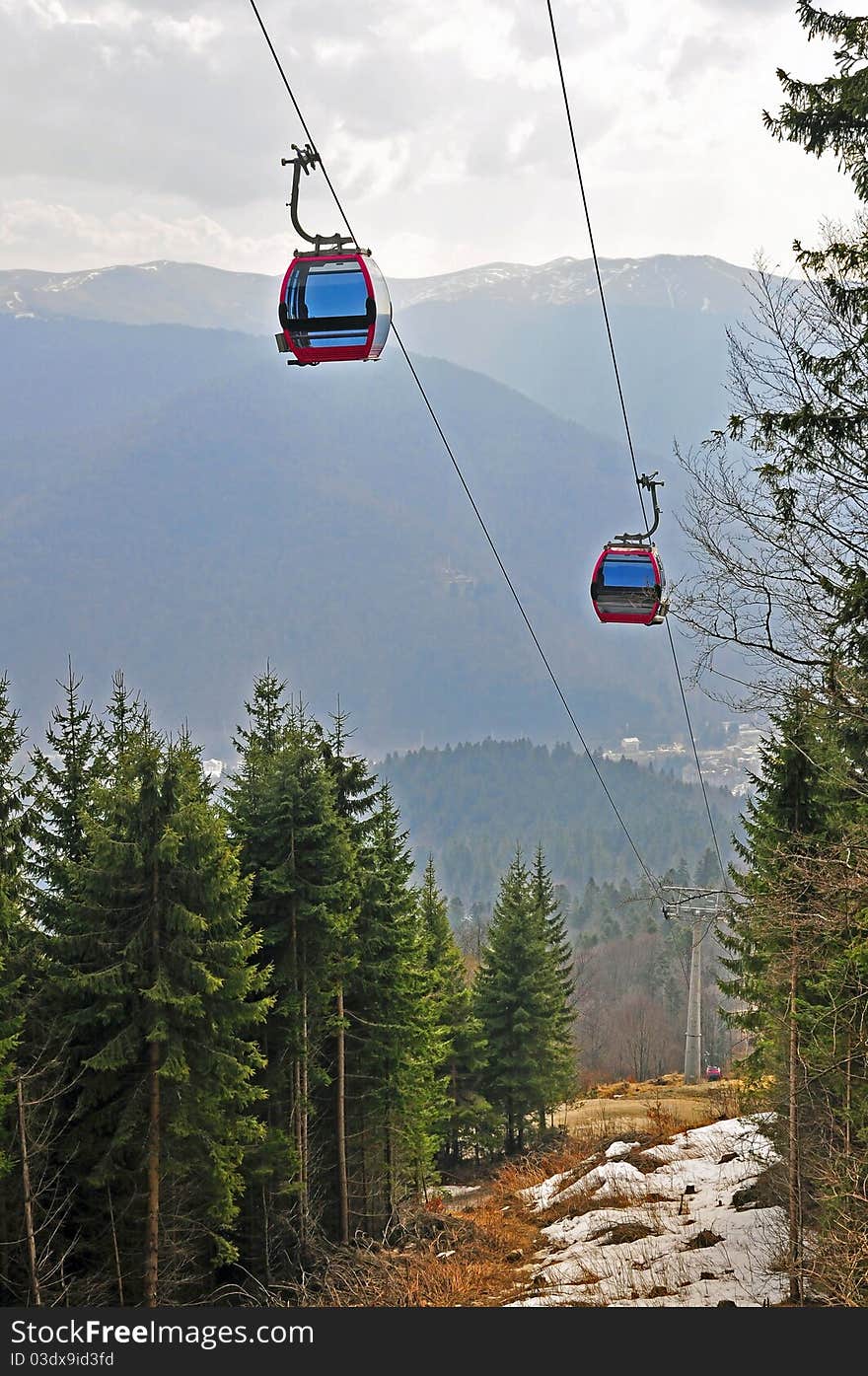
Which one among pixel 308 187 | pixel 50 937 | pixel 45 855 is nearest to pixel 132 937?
pixel 50 937

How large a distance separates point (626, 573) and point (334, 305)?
25.2 feet

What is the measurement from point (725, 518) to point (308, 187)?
221 inches

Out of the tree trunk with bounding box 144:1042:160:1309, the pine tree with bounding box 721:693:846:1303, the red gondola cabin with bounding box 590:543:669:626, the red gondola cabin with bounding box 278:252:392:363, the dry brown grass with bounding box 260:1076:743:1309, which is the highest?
the red gondola cabin with bounding box 278:252:392:363

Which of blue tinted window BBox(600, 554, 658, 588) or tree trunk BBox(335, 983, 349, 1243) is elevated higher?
blue tinted window BBox(600, 554, 658, 588)

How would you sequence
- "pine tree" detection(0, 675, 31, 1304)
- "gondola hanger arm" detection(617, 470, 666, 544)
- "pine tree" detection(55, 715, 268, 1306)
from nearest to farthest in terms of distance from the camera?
1. "gondola hanger arm" detection(617, 470, 666, 544)
2. "pine tree" detection(0, 675, 31, 1304)
3. "pine tree" detection(55, 715, 268, 1306)

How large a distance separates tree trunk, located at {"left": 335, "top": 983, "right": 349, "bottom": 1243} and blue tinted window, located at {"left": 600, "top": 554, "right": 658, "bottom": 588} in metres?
12.7

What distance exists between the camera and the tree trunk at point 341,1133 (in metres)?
26.6

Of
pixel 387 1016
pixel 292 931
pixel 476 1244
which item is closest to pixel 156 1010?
pixel 292 931

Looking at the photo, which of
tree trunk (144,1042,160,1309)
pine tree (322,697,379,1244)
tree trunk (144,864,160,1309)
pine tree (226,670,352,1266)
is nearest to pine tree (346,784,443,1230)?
pine tree (322,697,379,1244)

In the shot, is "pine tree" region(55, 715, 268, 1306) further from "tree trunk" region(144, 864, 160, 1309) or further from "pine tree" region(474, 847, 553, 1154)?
"pine tree" region(474, 847, 553, 1154)

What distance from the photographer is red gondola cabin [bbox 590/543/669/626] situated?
1647 centimetres

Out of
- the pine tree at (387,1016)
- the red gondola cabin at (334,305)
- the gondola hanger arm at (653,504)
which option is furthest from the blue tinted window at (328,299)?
the pine tree at (387,1016)

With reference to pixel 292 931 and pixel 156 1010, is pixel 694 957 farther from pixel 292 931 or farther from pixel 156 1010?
pixel 156 1010

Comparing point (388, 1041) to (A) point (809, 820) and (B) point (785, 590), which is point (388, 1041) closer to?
(A) point (809, 820)
